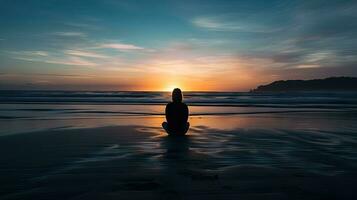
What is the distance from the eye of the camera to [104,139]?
10.3 meters

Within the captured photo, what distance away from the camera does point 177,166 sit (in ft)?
21.6

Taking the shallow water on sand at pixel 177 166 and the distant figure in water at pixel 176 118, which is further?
the distant figure in water at pixel 176 118

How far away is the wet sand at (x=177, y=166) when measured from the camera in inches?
193

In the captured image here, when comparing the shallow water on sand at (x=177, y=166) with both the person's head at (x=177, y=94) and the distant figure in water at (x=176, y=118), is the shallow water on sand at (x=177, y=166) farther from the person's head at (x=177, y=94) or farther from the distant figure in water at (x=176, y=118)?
the person's head at (x=177, y=94)

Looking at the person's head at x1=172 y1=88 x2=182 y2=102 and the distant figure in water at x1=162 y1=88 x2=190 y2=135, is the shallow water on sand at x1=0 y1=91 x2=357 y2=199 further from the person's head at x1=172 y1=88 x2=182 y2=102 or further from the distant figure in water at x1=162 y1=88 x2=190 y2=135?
the person's head at x1=172 y1=88 x2=182 y2=102

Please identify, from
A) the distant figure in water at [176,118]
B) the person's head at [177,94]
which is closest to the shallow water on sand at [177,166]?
the distant figure in water at [176,118]

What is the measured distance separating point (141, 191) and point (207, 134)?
6.80 meters

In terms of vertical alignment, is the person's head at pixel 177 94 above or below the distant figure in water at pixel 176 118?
above

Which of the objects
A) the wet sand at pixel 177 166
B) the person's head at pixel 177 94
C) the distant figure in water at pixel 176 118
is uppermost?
the person's head at pixel 177 94

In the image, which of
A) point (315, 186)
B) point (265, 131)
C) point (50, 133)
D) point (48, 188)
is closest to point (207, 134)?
point (265, 131)

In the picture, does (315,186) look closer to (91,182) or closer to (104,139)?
(91,182)

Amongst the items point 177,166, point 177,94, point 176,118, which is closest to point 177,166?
point 177,166

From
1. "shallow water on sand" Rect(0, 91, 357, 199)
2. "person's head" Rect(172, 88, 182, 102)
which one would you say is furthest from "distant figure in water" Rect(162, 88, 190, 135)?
"shallow water on sand" Rect(0, 91, 357, 199)

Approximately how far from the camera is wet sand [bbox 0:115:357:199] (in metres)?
4.91
